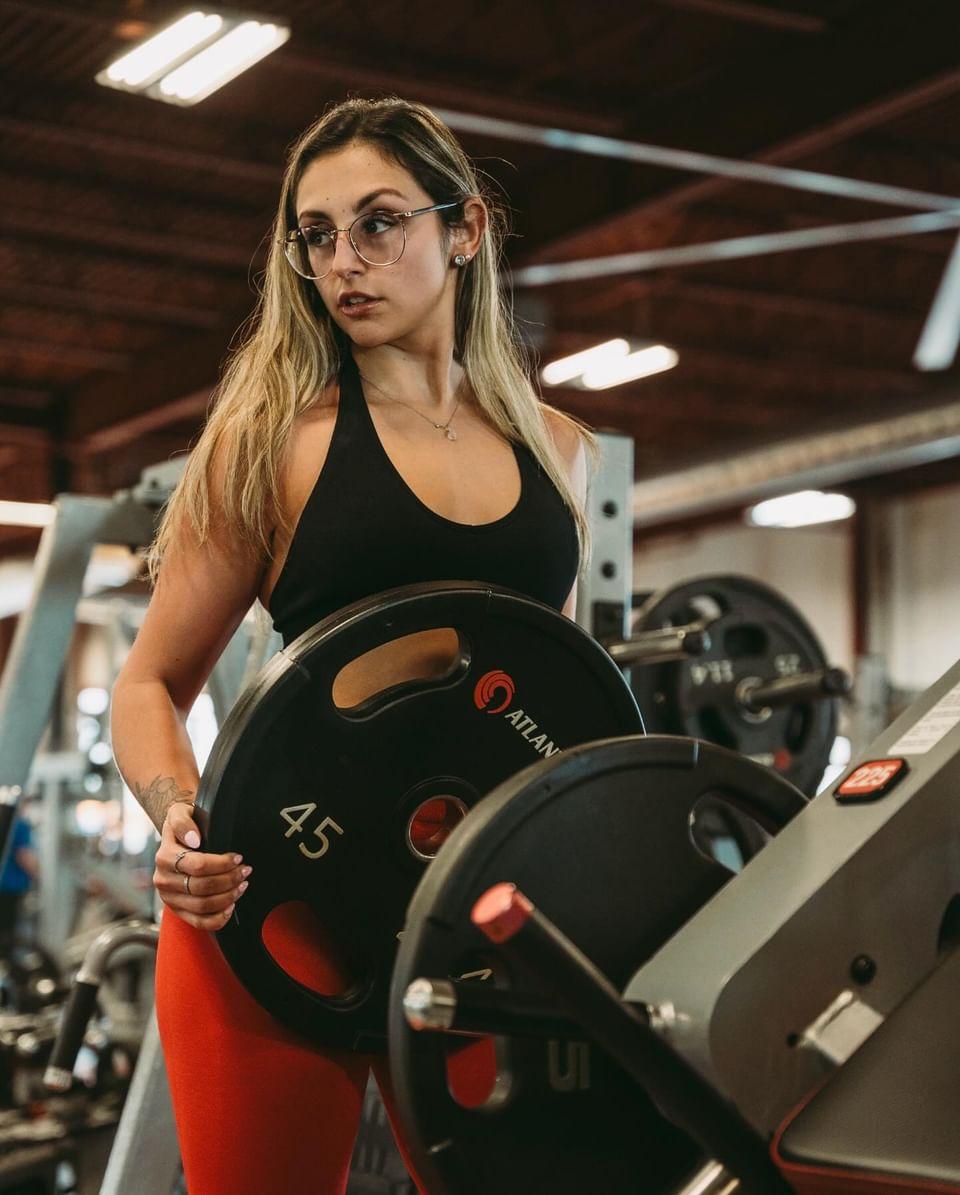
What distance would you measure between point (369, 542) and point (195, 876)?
33 centimetres

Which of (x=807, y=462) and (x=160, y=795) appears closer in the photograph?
(x=160, y=795)

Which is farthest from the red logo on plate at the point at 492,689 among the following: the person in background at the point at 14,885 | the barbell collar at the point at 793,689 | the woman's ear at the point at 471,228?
the person in background at the point at 14,885

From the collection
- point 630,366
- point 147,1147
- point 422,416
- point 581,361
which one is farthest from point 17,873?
point 422,416

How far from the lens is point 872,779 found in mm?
1122

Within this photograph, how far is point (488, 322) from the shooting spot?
1.61 metres

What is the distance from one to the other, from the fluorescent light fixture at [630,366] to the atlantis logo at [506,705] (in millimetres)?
7665

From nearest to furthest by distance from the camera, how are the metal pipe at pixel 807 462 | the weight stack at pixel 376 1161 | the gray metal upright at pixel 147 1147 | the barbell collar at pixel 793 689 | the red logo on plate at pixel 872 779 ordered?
the red logo on plate at pixel 872 779
the gray metal upright at pixel 147 1147
the weight stack at pixel 376 1161
the barbell collar at pixel 793 689
the metal pipe at pixel 807 462

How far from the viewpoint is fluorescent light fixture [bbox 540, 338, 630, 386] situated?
8.84 metres

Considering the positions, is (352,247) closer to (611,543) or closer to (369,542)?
(369,542)

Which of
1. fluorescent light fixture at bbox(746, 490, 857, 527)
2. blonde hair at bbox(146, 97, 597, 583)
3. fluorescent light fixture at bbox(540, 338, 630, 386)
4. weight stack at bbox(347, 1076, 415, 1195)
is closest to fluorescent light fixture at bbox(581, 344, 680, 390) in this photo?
fluorescent light fixture at bbox(540, 338, 630, 386)

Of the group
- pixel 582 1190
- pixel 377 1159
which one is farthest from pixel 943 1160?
pixel 377 1159

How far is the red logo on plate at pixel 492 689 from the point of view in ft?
4.37

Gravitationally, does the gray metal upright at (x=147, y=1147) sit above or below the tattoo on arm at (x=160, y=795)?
below

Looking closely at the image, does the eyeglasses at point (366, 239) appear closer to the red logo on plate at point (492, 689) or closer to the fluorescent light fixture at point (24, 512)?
the red logo on plate at point (492, 689)
